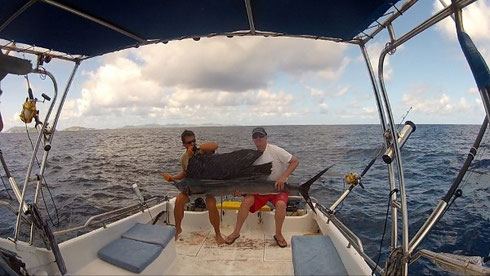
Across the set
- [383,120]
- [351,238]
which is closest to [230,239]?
[351,238]

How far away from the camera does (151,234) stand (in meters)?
3.34

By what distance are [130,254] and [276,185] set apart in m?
1.95

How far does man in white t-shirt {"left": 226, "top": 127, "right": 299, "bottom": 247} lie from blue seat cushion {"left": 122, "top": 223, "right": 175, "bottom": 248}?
0.96 m

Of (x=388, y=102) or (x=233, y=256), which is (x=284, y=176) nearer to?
(x=233, y=256)

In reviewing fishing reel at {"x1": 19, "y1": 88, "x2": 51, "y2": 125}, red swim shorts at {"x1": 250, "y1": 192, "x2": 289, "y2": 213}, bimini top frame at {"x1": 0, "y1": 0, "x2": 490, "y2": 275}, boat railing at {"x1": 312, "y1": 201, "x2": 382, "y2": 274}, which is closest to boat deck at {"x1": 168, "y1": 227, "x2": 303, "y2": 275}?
red swim shorts at {"x1": 250, "y1": 192, "x2": 289, "y2": 213}

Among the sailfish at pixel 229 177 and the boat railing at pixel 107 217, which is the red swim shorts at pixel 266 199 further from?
the boat railing at pixel 107 217

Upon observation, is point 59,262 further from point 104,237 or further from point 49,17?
point 49,17

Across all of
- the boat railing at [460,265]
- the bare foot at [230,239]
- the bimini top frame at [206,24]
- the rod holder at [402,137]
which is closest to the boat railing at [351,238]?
the bimini top frame at [206,24]

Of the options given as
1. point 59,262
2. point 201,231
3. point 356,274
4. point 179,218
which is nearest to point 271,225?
point 201,231

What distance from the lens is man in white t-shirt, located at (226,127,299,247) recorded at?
389 cm

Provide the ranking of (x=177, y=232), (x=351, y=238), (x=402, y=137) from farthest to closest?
1. (x=177, y=232)
2. (x=351, y=238)
3. (x=402, y=137)

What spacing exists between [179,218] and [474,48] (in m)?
3.82

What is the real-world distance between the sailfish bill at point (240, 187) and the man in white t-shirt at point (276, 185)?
0.11 m

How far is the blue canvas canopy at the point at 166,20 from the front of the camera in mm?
2514
